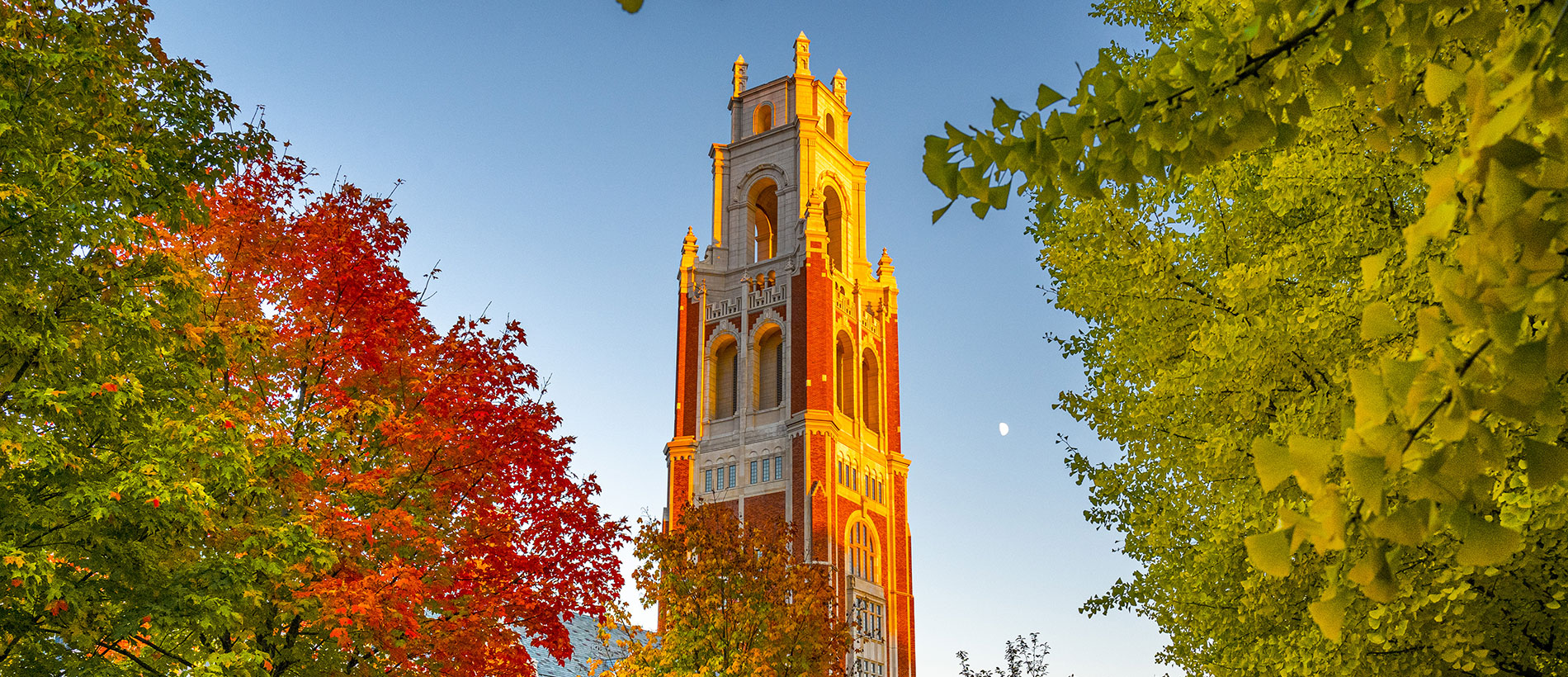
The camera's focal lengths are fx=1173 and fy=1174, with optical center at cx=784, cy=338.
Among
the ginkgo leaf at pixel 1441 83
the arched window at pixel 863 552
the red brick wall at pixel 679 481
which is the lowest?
the ginkgo leaf at pixel 1441 83

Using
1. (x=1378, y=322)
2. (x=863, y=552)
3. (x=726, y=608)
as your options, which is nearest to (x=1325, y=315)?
(x=1378, y=322)

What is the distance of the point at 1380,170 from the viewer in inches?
348

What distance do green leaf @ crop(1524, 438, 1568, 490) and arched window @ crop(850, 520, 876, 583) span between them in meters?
45.4

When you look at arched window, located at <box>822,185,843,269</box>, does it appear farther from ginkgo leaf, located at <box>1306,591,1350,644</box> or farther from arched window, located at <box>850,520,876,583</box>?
ginkgo leaf, located at <box>1306,591,1350,644</box>

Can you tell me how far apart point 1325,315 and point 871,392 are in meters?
45.3

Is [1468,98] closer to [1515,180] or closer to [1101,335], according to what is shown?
[1515,180]

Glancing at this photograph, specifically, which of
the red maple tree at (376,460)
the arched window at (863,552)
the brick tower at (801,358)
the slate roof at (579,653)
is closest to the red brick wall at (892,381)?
the brick tower at (801,358)

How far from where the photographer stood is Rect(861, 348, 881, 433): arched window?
52.6 meters

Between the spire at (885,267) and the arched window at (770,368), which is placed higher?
the spire at (885,267)

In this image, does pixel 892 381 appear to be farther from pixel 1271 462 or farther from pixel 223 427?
pixel 1271 462

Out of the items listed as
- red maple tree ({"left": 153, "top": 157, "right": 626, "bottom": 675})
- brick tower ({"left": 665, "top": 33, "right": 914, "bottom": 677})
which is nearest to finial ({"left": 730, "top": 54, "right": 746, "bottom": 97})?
brick tower ({"left": 665, "top": 33, "right": 914, "bottom": 677})

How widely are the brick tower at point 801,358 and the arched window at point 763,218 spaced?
0.09 meters

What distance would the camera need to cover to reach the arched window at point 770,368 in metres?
50.2

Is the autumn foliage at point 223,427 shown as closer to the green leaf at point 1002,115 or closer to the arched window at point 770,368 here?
the green leaf at point 1002,115
